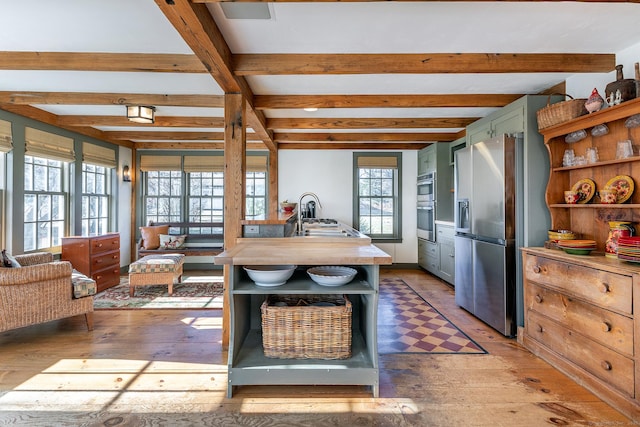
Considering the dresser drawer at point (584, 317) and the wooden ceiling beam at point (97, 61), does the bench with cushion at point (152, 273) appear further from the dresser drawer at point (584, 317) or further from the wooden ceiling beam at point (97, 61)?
the dresser drawer at point (584, 317)

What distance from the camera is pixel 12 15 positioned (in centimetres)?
203

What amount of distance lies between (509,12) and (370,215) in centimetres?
440

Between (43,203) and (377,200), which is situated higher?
(377,200)

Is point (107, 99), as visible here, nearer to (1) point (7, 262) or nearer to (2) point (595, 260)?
(1) point (7, 262)

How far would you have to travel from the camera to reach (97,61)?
A: 2.55 m

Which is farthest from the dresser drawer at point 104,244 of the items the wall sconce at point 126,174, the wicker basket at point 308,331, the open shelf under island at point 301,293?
the wicker basket at point 308,331

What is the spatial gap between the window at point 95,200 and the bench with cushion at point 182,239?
26.6 inches

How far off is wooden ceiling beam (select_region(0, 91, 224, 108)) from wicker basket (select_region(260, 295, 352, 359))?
2.59 metres

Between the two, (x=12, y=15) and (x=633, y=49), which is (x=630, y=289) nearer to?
(x=633, y=49)

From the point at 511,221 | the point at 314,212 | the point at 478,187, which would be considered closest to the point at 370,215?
the point at 314,212

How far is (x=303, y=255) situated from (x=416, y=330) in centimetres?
174

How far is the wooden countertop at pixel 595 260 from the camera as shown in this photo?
1.90 m

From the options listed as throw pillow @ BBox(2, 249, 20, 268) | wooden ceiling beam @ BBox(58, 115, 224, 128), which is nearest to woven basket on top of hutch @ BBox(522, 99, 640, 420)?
wooden ceiling beam @ BBox(58, 115, 224, 128)

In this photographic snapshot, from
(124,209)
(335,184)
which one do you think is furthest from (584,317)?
(124,209)
